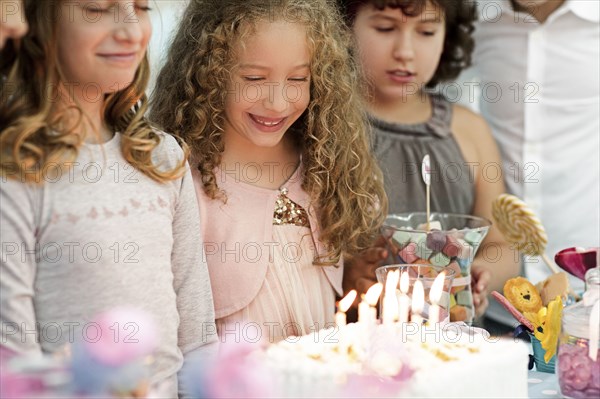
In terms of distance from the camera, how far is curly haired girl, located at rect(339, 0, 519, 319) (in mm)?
2004

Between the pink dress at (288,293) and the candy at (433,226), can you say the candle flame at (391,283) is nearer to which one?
the pink dress at (288,293)

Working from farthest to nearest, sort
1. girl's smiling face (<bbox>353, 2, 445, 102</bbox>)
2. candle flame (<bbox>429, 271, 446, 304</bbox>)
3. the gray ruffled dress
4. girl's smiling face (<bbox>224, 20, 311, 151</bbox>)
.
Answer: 1. the gray ruffled dress
2. girl's smiling face (<bbox>353, 2, 445, 102</bbox>)
3. girl's smiling face (<bbox>224, 20, 311, 151</bbox>)
4. candle flame (<bbox>429, 271, 446, 304</bbox>)

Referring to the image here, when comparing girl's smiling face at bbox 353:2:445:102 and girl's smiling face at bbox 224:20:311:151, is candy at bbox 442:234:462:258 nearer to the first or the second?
girl's smiling face at bbox 224:20:311:151

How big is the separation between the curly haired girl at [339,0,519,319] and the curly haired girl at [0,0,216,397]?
0.81 metres

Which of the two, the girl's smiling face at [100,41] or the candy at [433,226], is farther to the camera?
the candy at [433,226]

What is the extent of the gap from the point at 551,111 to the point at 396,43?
55 centimetres

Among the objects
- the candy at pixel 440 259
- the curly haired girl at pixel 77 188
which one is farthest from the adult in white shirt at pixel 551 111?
the curly haired girl at pixel 77 188

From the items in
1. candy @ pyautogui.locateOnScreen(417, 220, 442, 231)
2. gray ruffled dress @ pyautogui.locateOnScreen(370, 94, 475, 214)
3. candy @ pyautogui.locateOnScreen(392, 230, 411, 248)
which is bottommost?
candy @ pyautogui.locateOnScreen(392, 230, 411, 248)

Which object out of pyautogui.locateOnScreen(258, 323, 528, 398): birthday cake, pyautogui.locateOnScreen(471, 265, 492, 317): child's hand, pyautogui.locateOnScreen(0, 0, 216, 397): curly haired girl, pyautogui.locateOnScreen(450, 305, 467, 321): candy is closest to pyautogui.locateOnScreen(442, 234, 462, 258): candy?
pyautogui.locateOnScreen(450, 305, 467, 321): candy

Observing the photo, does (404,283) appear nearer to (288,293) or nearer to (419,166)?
(288,293)

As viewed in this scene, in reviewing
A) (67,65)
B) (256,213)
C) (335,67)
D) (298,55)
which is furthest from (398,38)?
(67,65)

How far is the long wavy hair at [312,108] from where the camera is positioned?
1.63 m

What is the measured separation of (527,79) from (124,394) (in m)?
1.72

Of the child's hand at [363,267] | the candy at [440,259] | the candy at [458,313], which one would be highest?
the candy at [440,259]
